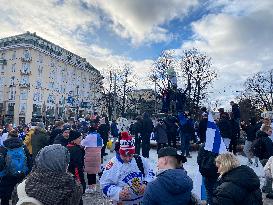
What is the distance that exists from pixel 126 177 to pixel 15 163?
315cm

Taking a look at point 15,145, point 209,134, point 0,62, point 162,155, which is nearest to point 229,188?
point 162,155

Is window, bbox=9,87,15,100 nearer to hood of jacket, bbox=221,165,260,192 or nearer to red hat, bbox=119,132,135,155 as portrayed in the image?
red hat, bbox=119,132,135,155

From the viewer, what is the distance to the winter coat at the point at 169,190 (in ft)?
11.1

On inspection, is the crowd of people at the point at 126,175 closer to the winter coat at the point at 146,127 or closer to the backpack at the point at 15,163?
the backpack at the point at 15,163

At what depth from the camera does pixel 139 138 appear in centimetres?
1571

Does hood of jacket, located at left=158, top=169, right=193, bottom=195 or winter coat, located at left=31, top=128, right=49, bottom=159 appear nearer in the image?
hood of jacket, located at left=158, top=169, right=193, bottom=195

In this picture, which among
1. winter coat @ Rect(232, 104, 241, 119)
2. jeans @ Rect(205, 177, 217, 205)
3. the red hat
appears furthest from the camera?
winter coat @ Rect(232, 104, 241, 119)

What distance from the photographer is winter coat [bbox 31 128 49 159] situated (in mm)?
9930

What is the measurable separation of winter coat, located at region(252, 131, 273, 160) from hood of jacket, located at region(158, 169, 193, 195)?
6001 millimetres

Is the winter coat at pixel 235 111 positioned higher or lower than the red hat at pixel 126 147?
higher

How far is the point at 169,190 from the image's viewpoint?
3389mm

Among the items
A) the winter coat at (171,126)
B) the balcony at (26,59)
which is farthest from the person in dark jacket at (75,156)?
the balcony at (26,59)

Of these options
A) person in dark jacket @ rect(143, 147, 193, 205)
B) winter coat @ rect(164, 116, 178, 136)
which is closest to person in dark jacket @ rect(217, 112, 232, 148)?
winter coat @ rect(164, 116, 178, 136)

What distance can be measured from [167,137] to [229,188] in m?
12.5
